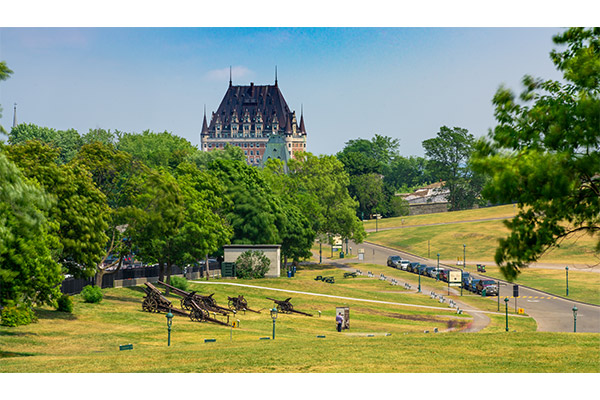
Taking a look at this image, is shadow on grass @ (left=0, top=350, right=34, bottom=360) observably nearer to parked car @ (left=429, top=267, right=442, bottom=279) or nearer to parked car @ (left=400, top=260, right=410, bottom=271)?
parked car @ (left=429, top=267, right=442, bottom=279)

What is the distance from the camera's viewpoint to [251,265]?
69.2 metres

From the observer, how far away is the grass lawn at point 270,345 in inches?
886

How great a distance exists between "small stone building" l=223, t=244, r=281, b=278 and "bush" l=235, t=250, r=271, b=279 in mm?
464

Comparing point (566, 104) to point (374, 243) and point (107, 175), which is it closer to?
point (107, 175)

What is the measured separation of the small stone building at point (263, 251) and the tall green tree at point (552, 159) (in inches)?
2020

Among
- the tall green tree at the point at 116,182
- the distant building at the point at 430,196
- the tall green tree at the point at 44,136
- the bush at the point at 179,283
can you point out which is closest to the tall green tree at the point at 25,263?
the tall green tree at the point at 116,182

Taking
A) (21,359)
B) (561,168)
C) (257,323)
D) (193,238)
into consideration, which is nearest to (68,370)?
(21,359)

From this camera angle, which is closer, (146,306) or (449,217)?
(146,306)

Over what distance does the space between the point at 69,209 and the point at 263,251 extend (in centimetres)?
3269

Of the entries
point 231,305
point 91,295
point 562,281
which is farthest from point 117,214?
point 562,281

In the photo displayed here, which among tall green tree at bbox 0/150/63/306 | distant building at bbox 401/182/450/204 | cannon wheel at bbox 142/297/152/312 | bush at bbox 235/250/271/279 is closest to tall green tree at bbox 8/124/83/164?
bush at bbox 235/250/271/279

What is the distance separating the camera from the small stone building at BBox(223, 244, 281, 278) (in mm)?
69312

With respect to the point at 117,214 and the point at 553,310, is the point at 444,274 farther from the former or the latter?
the point at 117,214

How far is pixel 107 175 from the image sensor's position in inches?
1855
